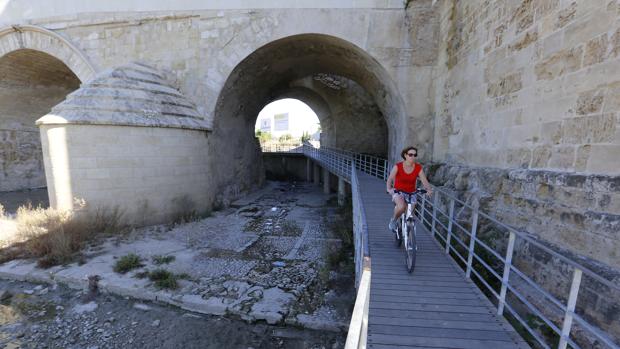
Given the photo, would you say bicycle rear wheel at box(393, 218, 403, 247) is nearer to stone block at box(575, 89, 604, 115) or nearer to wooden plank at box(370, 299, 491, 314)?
wooden plank at box(370, 299, 491, 314)

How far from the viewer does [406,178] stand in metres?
3.78

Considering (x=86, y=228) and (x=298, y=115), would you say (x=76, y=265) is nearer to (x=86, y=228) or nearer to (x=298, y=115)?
(x=86, y=228)

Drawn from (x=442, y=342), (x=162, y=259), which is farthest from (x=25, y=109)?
(x=442, y=342)

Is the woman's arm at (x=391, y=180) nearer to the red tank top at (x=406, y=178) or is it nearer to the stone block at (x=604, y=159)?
the red tank top at (x=406, y=178)

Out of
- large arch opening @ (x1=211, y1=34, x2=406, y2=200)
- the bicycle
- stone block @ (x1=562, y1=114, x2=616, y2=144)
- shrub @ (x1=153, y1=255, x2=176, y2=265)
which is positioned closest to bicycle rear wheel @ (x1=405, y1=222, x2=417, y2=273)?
the bicycle

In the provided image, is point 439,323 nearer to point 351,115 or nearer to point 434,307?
point 434,307

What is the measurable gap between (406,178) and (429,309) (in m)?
1.74

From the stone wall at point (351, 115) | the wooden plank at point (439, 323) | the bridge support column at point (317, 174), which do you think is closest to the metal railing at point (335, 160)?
the bridge support column at point (317, 174)

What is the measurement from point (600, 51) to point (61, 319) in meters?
8.12

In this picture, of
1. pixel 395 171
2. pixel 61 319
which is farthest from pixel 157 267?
pixel 395 171

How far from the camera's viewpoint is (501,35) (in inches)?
181

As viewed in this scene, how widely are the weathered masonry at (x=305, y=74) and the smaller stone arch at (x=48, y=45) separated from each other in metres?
0.06

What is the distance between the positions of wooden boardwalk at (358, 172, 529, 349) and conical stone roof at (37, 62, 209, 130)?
7355 mm

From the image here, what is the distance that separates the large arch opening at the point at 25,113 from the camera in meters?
11.7
